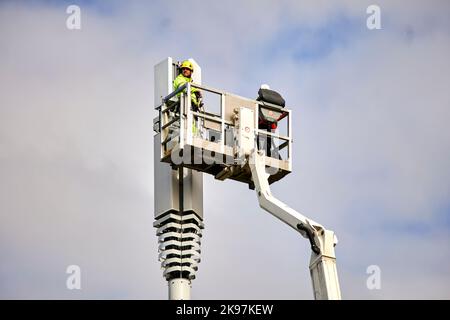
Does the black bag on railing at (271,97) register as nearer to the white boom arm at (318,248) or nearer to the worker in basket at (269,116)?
the worker in basket at (269,116)

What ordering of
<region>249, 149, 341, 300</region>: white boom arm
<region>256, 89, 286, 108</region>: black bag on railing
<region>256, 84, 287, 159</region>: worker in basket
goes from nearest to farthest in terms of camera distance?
<region>249, 149, 341, 300</region>: white boom arm < <region>256, 84, 287, 159</region>: worker in basket < <region>256, 89, 286, 108</region>: black bag on railing

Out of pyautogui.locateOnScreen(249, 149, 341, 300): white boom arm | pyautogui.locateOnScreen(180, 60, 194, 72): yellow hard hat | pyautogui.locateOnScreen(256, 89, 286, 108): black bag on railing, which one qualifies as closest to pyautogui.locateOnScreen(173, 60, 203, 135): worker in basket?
pyautogui.locateOnScreen(180, 60, 194, 72): yellow hard hat

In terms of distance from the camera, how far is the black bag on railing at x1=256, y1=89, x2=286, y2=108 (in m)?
36.2

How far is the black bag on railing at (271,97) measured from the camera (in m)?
36.2

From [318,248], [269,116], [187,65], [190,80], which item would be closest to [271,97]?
[269,116]

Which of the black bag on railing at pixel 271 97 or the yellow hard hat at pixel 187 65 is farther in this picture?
the yellow hard hat at pixel 187 65

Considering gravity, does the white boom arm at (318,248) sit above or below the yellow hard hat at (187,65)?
below

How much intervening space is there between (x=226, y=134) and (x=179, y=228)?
2594mm

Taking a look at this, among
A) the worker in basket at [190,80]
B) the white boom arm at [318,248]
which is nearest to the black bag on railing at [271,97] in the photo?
the worker in basket at [190,80]

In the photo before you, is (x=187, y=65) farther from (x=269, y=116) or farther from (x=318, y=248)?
(x=318, y=248)

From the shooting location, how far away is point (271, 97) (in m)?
36.2

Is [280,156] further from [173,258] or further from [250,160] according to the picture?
[173,258]

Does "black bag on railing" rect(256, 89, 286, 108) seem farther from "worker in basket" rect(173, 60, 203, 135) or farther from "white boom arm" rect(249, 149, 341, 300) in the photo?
"white boom arm" rect(249, 149, 341, 300)
